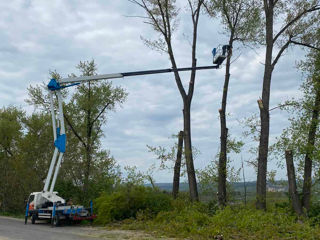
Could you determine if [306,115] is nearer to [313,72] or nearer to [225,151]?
[313,72]

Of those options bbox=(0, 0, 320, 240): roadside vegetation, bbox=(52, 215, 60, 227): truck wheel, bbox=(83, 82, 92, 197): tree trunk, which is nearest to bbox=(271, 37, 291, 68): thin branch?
bbox=(0, 0, 320, 240): roadside vegetation

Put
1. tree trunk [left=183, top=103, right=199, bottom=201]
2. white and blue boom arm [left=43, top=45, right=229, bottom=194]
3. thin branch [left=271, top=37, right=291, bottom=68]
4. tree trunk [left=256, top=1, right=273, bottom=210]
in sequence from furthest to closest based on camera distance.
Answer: tree trunk [left=183, top=103, right=199, bottom=201]
thin branch [left=271, top=37, right=291, bottom=68]
tree trunk [left=256, top=1, right=273, bottom=210]
white and blue boom arm [left=43, top=45, right=229, bottom=194]

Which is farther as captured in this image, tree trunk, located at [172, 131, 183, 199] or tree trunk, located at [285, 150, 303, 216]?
tree trunk, located at [172, 131, 183, 199]

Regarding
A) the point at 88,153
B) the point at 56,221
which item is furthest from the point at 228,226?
the point at 88,153

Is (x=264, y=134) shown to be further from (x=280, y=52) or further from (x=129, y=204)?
(x=129, y=204)

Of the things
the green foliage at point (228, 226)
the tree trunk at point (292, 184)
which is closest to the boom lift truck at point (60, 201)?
the green foliage at point (228, 226)

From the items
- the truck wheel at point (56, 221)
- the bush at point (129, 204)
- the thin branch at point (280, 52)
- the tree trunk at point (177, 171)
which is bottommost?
the truck wheel at point (56, 221)

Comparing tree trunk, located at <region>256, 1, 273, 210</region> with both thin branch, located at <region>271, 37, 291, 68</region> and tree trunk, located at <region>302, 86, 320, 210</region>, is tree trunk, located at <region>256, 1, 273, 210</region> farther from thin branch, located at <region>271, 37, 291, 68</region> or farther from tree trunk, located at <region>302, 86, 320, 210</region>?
tree trunk, located at <region>302, 86, 320, 210</region>

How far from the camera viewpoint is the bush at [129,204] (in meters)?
18.2

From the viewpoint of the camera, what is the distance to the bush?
59.9 feet

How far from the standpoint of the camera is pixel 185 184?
950 inches

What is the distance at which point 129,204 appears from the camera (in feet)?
60.7

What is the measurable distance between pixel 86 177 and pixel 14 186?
7.34 meters

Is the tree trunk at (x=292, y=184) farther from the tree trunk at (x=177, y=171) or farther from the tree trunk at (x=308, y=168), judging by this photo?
the tree trunk at (x=177, y=171)
